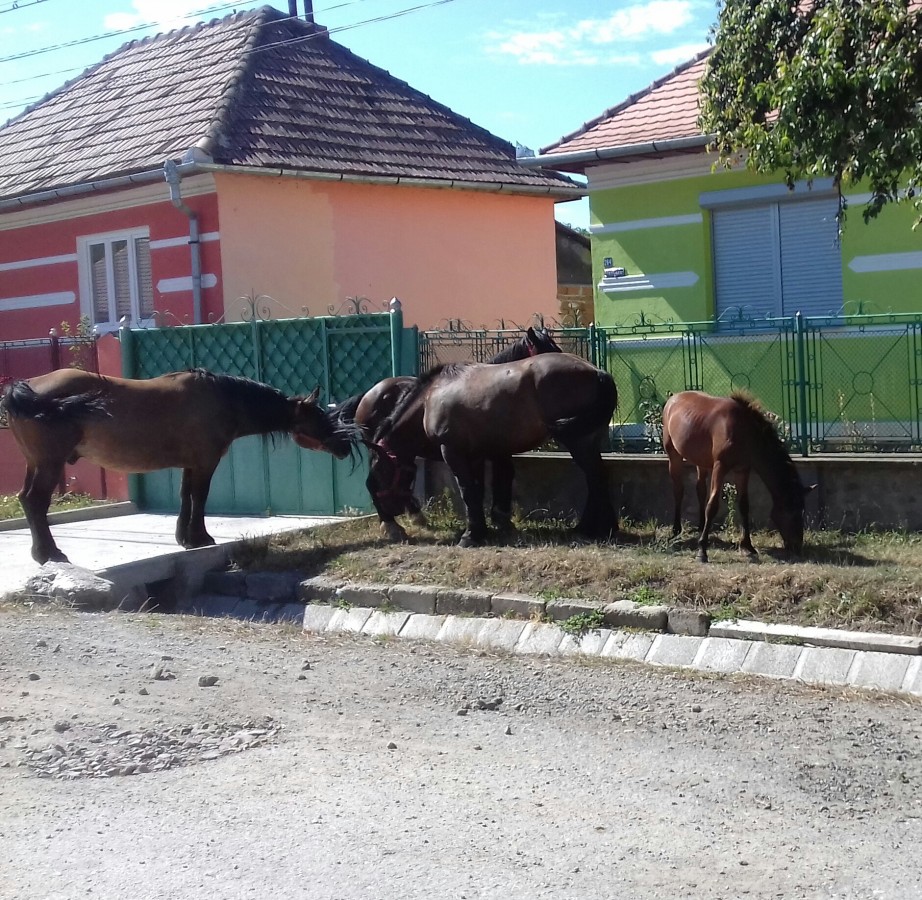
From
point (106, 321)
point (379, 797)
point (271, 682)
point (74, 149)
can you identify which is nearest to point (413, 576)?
point (271, 682)

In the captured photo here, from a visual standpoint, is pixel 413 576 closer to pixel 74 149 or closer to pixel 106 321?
pixel 106 321

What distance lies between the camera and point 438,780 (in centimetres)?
552

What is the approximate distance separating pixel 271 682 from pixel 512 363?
426 cm

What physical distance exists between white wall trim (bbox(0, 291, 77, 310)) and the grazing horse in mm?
8666

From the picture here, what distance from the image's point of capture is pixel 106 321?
1797 cm

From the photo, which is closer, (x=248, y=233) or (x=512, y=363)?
(x=512, y=363)

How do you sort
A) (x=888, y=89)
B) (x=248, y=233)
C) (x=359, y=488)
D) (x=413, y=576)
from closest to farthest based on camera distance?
(x=888, y=89) < (x=413, y=576) < (x=359, y=488) < (x=248, y=233)

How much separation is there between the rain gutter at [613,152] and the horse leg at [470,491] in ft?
13.6

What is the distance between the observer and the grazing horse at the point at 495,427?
10211 mm

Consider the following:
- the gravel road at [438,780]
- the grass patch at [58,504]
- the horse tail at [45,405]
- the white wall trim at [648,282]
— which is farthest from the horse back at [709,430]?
the grass patch at [58,504]

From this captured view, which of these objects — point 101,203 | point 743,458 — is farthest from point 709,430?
point 101,203

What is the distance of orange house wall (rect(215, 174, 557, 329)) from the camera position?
644 inches

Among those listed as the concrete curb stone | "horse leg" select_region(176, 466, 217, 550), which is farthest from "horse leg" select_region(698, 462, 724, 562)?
"horse leg" select_region(176, 466, 217, 550)

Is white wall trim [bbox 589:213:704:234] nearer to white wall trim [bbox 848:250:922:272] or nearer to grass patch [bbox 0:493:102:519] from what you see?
white wall trim [bbox 848:250:922:272]
